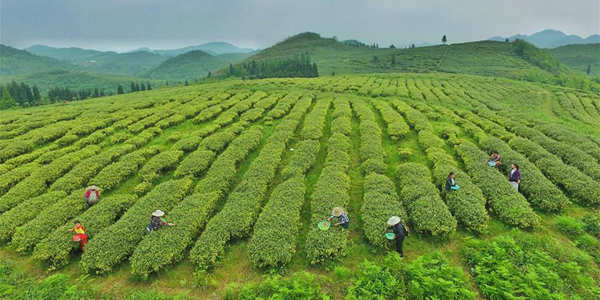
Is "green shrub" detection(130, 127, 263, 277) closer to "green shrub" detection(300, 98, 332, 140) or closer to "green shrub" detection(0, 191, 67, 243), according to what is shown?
"green shrub" detection(0, 191, 67, 243)

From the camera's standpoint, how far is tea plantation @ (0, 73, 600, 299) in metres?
9.89

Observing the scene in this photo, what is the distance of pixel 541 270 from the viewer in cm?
953

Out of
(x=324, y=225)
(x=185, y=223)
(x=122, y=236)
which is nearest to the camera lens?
(x=122, y=236)

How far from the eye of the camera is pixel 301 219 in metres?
14.5

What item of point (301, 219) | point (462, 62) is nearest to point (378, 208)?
point (301, 219)

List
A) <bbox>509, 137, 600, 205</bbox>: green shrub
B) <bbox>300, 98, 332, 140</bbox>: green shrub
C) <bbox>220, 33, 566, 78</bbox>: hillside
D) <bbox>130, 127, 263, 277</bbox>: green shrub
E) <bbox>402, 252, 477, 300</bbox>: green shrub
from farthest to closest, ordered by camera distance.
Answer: <bbox>220, 33, 566, 78</bbox>: hillside, <bbox>300, 98, 332, 140</bbox>: green shrub, <bbox>509, 137, 600, 205</bbox>: green shrub, <bbox>130, 127, 263, 277</bbox>: green shrub, <bbox>402, 252, 477, 300</bbox>: green shrub

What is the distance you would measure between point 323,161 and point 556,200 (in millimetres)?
14674

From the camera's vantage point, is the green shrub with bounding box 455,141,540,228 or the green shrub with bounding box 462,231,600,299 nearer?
the green shrub with bounding box 462,231,600,299

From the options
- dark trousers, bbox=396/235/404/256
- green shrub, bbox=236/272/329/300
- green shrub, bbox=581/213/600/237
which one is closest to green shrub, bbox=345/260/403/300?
green shrub, bbox=236/272/329/300

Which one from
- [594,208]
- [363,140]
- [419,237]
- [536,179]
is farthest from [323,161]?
[594,208]

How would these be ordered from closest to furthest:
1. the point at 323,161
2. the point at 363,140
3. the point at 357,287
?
the point at 357,287 → the point at 323,161 → the point at 363,140

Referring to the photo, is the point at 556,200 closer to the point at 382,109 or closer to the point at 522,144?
the point at 522,144

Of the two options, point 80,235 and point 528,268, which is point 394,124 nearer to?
point 528,268

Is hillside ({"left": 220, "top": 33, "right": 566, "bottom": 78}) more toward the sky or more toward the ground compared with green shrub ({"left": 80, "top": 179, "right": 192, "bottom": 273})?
more toward the sky
